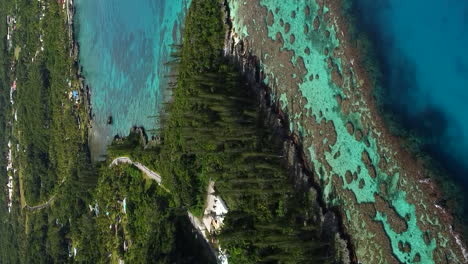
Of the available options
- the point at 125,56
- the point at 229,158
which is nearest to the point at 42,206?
the point at 125,56

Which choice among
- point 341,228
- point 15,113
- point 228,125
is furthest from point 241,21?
point 15,113

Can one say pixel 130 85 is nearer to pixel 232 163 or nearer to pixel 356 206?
pixel 232 163

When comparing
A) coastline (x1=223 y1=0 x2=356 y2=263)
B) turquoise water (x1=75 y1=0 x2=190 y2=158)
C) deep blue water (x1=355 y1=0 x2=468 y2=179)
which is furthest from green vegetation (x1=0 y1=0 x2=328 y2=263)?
deep blue water (x1=355 y1=0 x2=468 y2=179)

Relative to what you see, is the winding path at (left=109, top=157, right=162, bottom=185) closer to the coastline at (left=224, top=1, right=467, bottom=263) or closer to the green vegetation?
the green vegetation

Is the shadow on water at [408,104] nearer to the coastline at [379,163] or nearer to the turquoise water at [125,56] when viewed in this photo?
the coastline at [379,163]

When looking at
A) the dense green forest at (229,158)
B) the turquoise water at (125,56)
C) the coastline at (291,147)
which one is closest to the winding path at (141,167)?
the dense green forest at (229,158)
